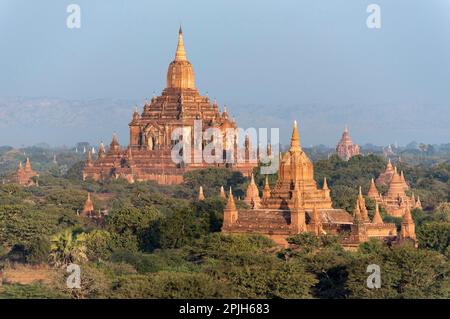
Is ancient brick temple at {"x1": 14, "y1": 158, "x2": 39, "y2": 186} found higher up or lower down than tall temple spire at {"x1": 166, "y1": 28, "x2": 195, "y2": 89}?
lower down

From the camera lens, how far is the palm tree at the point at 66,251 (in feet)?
233

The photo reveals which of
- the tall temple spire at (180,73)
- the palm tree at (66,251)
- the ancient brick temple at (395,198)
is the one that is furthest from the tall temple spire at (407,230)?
the tall temple spire at (180,73)

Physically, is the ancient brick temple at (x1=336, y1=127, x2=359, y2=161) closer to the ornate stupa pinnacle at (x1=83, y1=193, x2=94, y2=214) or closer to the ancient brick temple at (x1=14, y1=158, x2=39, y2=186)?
the ancient brick temple at (x1=14, y1=158, x2=39, y2=186)

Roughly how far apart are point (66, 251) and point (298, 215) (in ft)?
29.9

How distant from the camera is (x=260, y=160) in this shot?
123812 millimetres

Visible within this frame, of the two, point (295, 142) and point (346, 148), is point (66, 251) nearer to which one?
point (295, 142)

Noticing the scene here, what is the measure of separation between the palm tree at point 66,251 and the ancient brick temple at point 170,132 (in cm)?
5486

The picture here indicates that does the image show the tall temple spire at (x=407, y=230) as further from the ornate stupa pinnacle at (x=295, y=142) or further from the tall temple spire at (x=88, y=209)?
the tall temple spire at (x=88, y=209)

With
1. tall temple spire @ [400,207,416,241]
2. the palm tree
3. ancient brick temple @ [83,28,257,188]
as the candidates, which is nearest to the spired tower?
tall temple spire @ [400,207,416,241]

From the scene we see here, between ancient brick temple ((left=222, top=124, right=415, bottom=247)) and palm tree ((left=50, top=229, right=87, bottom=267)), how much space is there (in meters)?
6.87

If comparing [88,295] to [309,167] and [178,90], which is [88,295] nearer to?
[309,167]

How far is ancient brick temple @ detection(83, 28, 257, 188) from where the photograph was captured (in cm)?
12850
